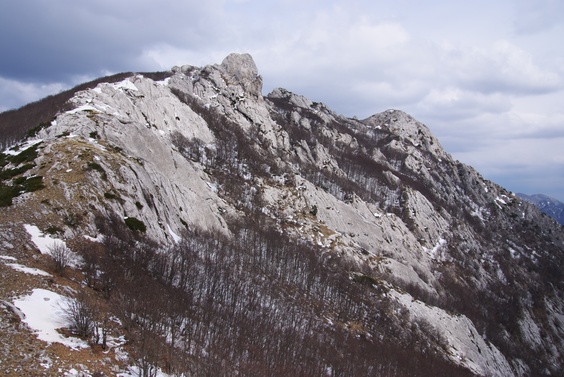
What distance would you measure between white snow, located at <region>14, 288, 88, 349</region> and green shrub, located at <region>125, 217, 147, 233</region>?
Answer: 20162 mm

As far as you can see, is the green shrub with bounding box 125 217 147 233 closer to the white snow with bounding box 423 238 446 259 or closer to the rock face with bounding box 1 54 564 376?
the rock face with bounding box 1 54 564 376

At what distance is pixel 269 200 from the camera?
383 feet

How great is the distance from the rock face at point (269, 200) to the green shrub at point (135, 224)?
76 cm

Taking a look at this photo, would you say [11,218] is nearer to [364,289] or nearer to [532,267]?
A: [364,289]

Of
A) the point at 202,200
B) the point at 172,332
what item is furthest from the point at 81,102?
the point at 172,332

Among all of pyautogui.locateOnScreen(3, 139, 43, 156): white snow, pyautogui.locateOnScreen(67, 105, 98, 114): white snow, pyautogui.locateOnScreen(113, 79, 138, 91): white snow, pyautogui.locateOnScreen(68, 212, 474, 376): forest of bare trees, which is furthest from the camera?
pyautogui.locateOnScreen(113, 79, 138, 91): white snow

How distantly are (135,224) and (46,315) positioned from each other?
23652mm

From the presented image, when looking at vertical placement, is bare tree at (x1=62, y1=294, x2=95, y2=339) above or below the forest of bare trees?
above

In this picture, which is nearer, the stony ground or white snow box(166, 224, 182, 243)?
the stony ground

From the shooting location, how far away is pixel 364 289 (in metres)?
91.6

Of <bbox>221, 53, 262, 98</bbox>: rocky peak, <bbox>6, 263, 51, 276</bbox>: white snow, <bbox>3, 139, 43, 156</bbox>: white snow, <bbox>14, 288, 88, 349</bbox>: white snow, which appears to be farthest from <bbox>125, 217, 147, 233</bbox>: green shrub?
<bbox>221, 53, 262, 98</bbox>: rocky peak

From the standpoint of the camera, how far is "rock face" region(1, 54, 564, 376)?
49406 mm

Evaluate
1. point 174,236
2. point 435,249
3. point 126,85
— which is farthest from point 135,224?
point 435,249

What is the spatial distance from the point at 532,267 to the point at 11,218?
8945 inches
